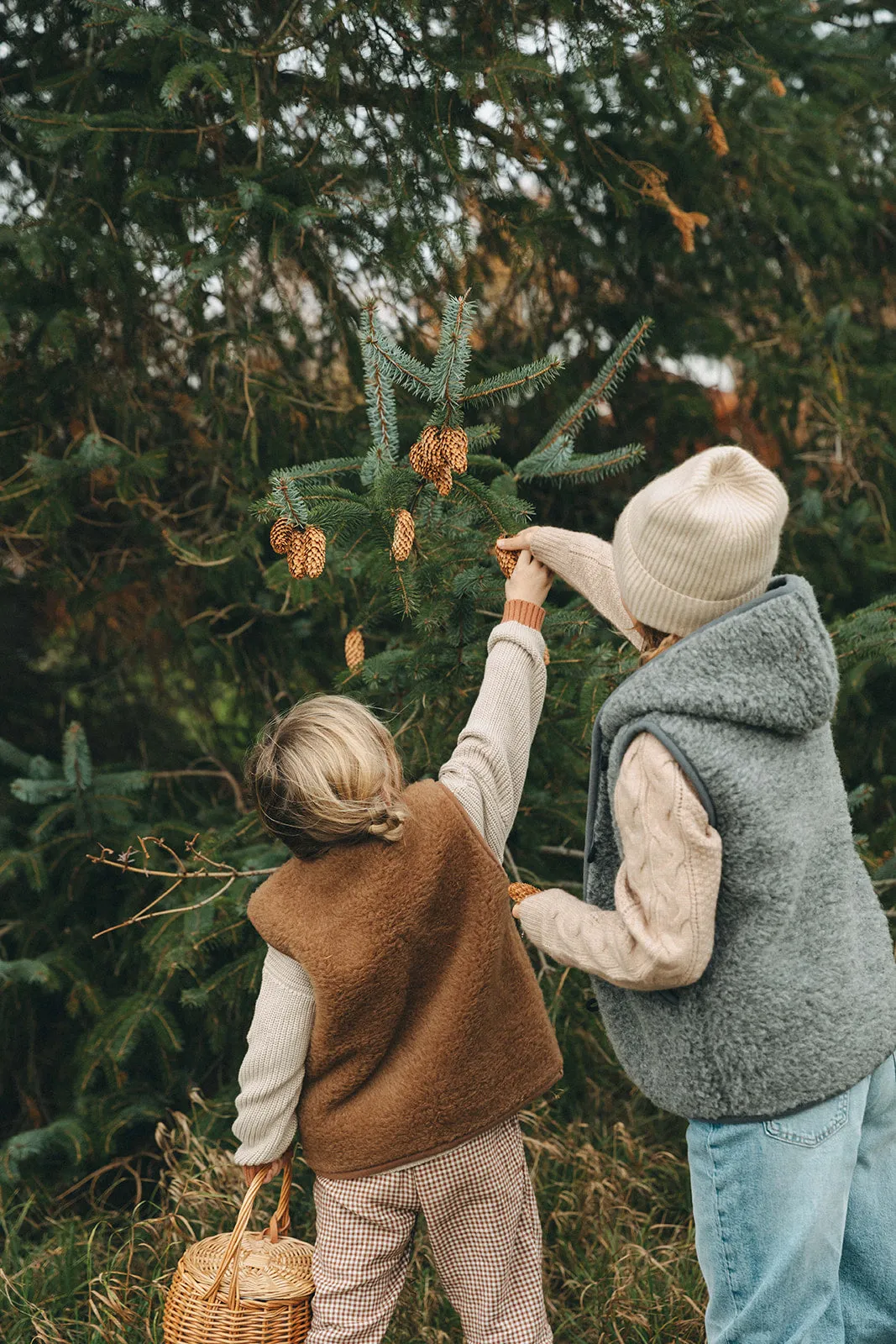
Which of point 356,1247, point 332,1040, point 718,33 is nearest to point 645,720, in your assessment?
point 332,1040

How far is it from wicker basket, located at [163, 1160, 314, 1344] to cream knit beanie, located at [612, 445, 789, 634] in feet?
4.02

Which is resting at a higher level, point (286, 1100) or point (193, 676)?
point (286, 1100)

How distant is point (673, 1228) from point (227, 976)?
4.55 feet

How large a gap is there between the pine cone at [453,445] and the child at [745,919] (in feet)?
1.19

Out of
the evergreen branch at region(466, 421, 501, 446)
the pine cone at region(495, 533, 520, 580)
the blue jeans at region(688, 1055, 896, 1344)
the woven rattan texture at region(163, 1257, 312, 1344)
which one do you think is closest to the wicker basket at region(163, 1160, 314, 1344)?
the woven rattan texture at region(163, 1257, 312, 1344)

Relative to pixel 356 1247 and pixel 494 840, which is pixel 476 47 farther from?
pixel 356 1247

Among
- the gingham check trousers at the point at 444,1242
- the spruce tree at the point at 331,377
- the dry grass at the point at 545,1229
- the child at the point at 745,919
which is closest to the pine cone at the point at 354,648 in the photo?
the spruce tree at the point at 331,377

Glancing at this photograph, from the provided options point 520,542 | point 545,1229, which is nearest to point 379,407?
point 520,542

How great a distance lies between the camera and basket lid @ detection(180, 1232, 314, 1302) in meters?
2.00

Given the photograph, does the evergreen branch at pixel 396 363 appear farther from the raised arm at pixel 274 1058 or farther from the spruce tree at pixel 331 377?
the raised arm at pixel 274 1058

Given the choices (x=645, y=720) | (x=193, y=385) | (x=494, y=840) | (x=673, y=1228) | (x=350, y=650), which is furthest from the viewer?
(x=193, y=385)

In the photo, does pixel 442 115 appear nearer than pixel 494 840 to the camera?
No

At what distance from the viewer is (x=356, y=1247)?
203cm

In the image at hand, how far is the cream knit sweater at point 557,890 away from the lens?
1565 millimetres
